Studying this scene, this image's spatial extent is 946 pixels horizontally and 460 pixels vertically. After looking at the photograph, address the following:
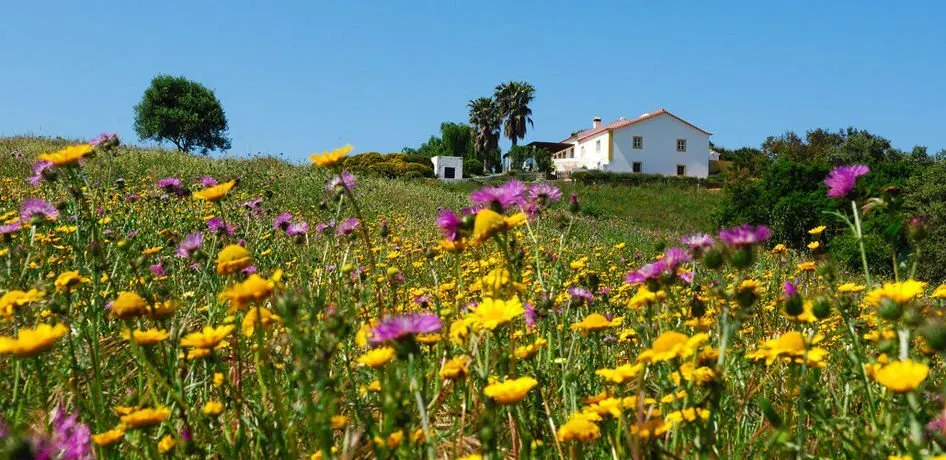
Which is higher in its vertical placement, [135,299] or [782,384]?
[135,299]

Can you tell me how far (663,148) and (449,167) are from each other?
12.7 metres

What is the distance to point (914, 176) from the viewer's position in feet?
48.7

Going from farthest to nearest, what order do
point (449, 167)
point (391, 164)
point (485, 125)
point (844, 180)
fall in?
point (485, 125)
point (449, 167)
point (391, 164)
point (844, 180)

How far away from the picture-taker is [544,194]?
1909 millimetres

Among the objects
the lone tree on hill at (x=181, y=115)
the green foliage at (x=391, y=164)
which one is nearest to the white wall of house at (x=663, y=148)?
the green foliage at (x=391, y=164)

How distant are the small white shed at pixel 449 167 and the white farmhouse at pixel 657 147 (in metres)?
8.53

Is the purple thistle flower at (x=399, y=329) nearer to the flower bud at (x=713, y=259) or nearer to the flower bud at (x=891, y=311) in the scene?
the flower bud at (x=713, y=259)

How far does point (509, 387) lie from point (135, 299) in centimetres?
77

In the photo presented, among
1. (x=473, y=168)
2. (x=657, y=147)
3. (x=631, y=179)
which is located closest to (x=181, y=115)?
(x=473, y=168)

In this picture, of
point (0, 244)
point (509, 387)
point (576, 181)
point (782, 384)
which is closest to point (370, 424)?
point (509, 387)

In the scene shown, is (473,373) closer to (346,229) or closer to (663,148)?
(346,229)

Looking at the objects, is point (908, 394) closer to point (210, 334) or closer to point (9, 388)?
point (210, 334)

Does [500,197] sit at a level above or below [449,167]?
below

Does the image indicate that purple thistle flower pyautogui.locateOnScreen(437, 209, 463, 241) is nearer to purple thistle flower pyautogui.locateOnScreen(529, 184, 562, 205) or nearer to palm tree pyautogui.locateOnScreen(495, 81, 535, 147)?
purple thistle flower pyautogui.locateOnScreen(529, 184, 562, 205)
